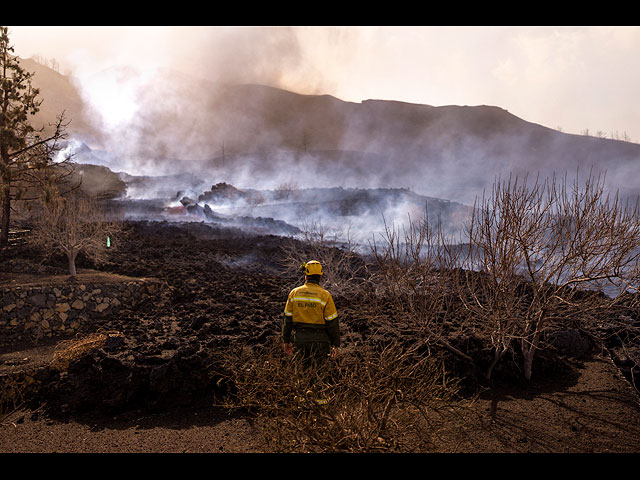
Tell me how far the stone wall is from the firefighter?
9197mm

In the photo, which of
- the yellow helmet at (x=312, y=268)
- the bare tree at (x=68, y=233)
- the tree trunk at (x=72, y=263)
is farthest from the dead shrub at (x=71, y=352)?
the bare tree at (x=68, y=233)

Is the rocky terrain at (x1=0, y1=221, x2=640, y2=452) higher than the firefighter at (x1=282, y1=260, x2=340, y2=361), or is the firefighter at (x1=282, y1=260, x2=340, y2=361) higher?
the firefighter at (x1=282, y1=260, x2=340, y2=361)

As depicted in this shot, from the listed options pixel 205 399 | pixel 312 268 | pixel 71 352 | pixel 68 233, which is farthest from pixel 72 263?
pixel 312 268

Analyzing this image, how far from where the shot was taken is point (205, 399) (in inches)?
261

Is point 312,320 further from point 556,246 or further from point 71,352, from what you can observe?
point 71,352

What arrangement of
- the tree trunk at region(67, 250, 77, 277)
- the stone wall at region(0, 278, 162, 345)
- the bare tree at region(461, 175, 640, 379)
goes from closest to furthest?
1. the bare tree at region(461, 175, 640, 379)
2. the stone wall at region(0, 278, 162, 345)
3. the tree trunk at region(67, 250, 77, 277)

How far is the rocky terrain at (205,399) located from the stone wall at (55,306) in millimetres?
673

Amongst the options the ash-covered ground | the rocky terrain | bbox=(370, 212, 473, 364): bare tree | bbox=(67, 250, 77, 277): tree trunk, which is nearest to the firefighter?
bbox=(370, 212, 473, 364): bare tree

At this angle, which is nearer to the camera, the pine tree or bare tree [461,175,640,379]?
bare tree [461,175,640,379]

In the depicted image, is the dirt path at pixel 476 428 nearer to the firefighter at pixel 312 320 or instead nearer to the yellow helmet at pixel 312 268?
the firefighter at pixel 312 320

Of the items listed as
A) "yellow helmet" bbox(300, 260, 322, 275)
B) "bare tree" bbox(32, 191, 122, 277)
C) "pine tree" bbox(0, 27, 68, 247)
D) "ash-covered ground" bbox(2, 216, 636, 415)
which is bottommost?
"ash-covered ground" bbox(2, 216, 636, 415)

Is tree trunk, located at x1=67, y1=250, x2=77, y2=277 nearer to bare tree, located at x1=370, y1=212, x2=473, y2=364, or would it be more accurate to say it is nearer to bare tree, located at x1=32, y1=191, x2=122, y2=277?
bare tree, located at x1=32, y1=191, x2=122, y2=277

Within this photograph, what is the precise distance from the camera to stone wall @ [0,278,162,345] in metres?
11.4

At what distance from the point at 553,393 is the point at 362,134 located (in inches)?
3593
